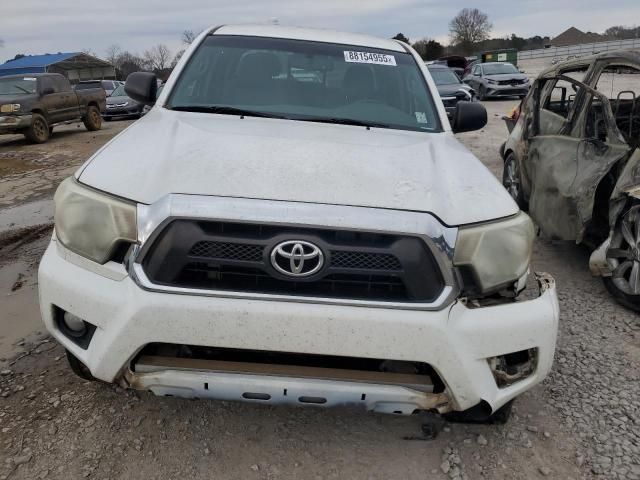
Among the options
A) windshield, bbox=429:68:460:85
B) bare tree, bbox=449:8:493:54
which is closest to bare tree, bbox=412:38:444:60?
bare tree, bbox=449:8:493:54

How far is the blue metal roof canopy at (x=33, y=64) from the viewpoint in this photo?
42.8m

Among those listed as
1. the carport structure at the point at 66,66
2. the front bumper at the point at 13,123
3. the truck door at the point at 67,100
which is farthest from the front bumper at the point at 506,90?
the carport structure at the point at 66,66

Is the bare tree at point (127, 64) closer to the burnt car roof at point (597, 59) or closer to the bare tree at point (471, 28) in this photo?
the bare tree at point (471, 28)

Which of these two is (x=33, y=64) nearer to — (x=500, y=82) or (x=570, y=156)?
(x=500, y=82)

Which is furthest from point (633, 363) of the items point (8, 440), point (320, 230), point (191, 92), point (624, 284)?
point (8, 440)

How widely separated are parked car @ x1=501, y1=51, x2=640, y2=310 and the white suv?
205cm

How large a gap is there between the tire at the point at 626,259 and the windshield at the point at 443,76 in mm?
13147

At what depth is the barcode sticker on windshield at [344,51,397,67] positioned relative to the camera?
3.54 metres

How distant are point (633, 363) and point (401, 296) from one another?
201 cm

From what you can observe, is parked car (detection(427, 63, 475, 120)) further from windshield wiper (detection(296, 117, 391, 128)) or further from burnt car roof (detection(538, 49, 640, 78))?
windshield wiper (detection(296, 117, 391, 128))

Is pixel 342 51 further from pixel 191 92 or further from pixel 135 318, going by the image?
pixel 135 318

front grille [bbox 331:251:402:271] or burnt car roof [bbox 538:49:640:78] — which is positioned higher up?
burnt car roof [bbox 538:49:640:78]

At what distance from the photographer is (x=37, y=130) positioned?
13.8 m

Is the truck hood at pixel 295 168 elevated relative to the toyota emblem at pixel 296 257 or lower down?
elevated
